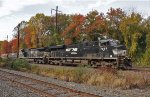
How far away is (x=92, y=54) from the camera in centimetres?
3228

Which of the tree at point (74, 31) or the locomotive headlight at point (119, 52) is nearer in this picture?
the locomotive headlight at point (119, 52)

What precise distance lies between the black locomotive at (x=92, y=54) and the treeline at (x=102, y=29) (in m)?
10.9

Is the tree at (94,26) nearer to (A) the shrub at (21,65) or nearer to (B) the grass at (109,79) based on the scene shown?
(A) the shrub at (21,65)

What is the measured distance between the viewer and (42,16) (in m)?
80.8

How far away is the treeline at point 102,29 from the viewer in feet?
148

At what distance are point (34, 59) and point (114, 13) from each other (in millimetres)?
17358

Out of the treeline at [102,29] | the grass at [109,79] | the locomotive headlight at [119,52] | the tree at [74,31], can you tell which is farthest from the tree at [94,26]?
the grass at [109,79]

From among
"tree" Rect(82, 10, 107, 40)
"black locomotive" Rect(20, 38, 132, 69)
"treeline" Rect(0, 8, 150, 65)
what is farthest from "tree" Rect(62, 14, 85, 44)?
"black locomotive" Rect(20, 38, 132, 69)

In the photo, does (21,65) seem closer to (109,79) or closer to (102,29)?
(109,79)

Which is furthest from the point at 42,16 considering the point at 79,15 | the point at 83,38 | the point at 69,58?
the point at 69,58

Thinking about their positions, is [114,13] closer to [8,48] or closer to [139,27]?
[139,27]

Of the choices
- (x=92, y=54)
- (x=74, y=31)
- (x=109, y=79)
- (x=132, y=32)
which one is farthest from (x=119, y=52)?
(x=74, y=31)

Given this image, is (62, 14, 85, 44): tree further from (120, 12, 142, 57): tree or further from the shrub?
the shrub

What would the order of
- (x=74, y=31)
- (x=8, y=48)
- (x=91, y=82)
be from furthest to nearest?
1. (x=8, y=48)
2. (x=74, y=31)
3. (x=91, y=82)
